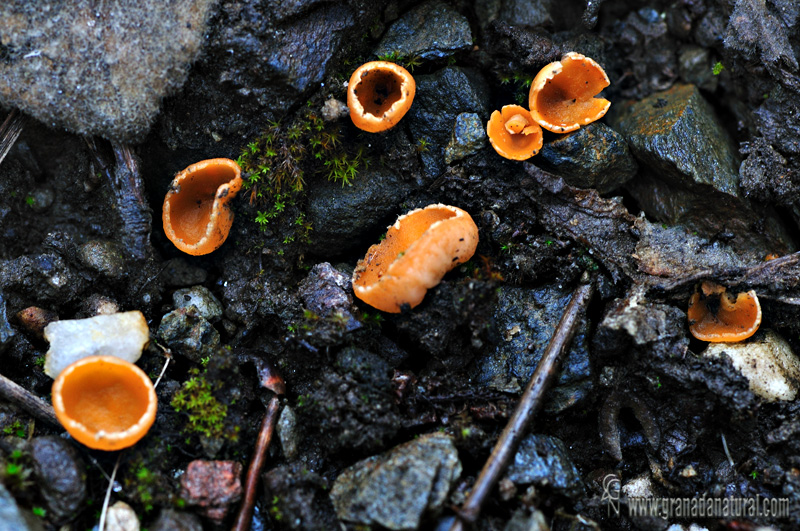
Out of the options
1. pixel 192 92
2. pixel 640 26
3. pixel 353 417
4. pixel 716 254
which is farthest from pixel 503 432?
pixel 640 26

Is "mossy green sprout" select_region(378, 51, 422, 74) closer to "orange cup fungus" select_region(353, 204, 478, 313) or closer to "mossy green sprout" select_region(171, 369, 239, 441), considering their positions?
"orange cup fungus" select_region(353, 204, 478, 313)

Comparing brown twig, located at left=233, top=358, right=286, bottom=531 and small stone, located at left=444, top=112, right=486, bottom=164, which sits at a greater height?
small stone, located at left=444, top=112, right=486, bottom=164

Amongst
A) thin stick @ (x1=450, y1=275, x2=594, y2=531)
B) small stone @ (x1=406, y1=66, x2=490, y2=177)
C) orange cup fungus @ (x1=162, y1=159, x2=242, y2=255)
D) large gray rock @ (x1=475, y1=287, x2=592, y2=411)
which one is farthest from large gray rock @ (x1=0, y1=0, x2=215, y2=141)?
thin stick @ (x1=450, y1=275, x2=594, y2=531)

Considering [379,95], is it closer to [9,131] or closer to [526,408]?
[526,408]

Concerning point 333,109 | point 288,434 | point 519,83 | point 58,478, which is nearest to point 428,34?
point 519,83

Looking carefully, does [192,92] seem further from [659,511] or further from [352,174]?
[659,511]

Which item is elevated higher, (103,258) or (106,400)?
(103,258)

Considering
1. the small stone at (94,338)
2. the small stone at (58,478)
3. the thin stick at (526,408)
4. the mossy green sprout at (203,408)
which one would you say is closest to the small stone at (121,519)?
A: the small stone at (58,478)
